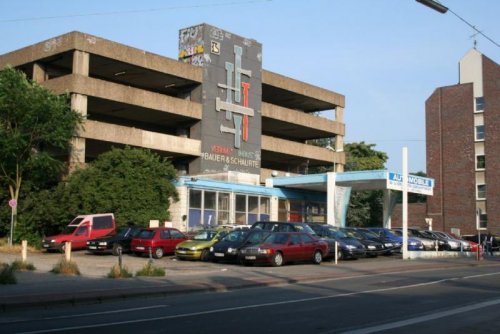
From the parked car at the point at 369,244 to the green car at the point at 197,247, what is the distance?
7499 mm

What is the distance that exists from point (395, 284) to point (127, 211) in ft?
71.6

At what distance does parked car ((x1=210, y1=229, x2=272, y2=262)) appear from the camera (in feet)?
83.0

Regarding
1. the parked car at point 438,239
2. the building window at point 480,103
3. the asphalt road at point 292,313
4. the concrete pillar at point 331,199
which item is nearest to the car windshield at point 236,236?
the asphalt road at point 292,313

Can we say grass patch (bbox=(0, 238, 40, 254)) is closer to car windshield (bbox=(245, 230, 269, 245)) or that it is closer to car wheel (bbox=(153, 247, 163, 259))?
car wheel (bbox=(153, 247, 163, 259))

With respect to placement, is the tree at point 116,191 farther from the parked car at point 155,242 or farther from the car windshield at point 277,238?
the car windshield at point 277,238

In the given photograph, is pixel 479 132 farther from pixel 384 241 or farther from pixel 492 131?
pixel 384 241

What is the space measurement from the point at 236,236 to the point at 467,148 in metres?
38.4

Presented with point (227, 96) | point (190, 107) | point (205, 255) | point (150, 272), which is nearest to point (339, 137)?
point (227, 96)

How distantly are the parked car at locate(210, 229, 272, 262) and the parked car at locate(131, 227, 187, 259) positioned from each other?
3621 millimetres

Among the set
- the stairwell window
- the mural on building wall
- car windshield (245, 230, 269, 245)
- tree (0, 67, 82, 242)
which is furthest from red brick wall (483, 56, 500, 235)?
tree (0, 67, 82, 242)

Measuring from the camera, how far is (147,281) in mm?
17594

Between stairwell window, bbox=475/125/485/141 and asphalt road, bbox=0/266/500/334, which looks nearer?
asphalt road, bbox=0/266/500/334

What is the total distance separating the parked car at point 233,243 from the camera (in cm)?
2530

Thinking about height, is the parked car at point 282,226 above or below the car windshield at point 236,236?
above
